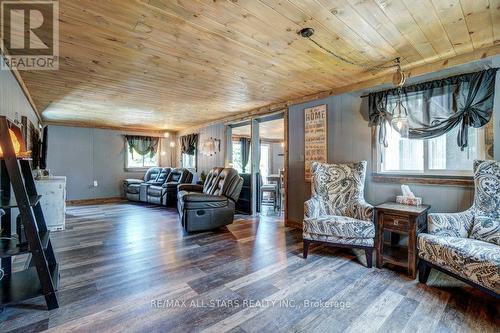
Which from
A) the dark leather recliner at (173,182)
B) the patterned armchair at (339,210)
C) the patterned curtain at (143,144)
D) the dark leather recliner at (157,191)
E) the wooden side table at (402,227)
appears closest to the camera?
the wooden side table at (402,227)

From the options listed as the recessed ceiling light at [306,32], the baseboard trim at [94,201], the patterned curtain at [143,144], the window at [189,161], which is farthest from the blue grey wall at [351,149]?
the baseboard trim at [94,201]

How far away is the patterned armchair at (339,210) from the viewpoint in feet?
8.69

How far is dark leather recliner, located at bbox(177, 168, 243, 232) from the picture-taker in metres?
3.81

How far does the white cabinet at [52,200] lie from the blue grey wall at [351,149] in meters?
3.85

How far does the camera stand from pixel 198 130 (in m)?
7.16

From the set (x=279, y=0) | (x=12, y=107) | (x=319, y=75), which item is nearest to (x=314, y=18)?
(x=279, y=0)

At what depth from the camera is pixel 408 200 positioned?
9.15ft

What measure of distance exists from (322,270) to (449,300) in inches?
40.5

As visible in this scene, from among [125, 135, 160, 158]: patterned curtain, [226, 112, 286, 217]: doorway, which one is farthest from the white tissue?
[125, 135, 160, 158]: patterned curtain

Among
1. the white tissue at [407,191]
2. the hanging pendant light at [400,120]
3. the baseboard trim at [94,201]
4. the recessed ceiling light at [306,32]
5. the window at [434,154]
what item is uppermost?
the recessed ceiling light at [306,32]

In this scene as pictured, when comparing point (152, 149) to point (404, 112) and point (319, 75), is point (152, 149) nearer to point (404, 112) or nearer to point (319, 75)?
point (319, 75)

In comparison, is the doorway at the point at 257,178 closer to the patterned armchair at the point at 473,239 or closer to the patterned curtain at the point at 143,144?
the patterned armchair at the point at 473,239

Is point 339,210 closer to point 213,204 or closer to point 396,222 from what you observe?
point 396,222

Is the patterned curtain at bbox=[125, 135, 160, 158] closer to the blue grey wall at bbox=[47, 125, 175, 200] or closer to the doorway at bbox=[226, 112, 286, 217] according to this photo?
the blue grey wall at bbox=[47, 125, 175, 200]
